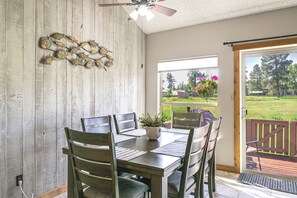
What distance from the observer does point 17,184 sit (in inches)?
87.5

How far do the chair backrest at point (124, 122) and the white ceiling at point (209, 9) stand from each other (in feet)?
6.23

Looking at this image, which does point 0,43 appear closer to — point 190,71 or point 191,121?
point 191,121

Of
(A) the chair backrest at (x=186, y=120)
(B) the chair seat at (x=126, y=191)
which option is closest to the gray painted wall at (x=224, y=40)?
(A) the chair backrest at (x=186, y=120)

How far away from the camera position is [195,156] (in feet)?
5.75

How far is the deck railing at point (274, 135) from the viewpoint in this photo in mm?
3084

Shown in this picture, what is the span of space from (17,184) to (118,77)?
213 centimetres

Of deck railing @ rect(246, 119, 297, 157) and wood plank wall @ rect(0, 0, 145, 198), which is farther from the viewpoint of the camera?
deck railing @ rect(246, 119, 297, 157)

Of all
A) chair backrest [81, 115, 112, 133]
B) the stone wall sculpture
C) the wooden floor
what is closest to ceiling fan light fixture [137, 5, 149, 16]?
the stone wall sculpture

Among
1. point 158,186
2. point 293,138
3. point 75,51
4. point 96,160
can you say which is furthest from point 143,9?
point 293,138

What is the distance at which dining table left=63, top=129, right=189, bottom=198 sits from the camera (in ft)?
4.74

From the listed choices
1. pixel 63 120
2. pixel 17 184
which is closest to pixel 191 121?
pixel 63 120

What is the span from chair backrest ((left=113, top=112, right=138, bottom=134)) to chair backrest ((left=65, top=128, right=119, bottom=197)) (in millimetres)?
1083

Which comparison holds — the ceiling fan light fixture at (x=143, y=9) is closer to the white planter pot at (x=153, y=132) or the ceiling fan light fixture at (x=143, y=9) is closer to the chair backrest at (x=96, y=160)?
the white planter pot at (x=153, y=132)

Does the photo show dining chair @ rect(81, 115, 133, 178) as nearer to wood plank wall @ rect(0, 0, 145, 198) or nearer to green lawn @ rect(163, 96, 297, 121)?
wood plank wall @ rect(0, 0, 145, 198)
